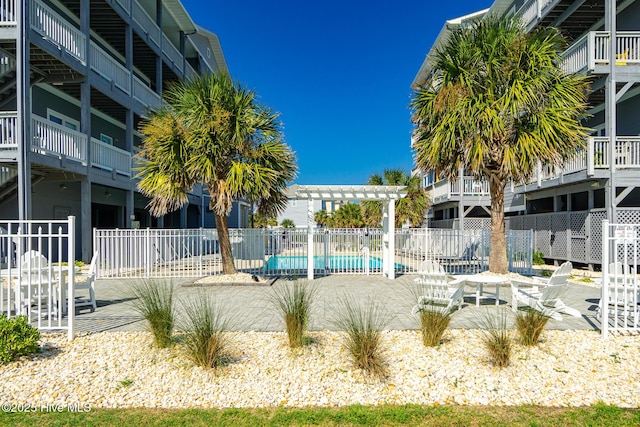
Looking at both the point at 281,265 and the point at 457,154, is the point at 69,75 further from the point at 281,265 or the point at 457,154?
the point at 457,154

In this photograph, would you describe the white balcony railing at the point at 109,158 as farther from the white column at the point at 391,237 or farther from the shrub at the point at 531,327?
the shrub at the point at 531,327

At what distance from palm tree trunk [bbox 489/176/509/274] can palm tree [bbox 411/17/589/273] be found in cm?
38

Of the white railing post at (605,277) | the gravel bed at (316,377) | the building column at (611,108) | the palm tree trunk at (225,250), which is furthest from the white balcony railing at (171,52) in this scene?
the white railing post at (605,277)

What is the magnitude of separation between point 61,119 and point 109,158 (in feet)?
7.87

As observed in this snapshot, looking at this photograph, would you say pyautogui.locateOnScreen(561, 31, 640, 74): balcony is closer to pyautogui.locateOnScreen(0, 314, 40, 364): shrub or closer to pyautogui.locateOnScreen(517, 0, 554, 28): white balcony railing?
pyautogui.locateOnScreen(517, 0, 554, 28): white balcony railing

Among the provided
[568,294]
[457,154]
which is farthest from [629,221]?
[457,154]

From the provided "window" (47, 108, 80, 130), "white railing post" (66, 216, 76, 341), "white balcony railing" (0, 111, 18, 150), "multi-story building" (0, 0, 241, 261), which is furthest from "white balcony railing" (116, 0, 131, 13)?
"white railing post" (66, 216, 76, 341)

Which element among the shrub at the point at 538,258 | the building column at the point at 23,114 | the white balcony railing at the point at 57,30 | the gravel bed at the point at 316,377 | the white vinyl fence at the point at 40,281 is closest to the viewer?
the gravel bed at the point at 316,377

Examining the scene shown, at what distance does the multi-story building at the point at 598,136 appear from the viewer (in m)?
A: 12.9

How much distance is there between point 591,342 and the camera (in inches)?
219

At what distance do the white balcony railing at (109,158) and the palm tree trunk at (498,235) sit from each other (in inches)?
534

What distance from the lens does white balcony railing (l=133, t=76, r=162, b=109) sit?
1734 cm

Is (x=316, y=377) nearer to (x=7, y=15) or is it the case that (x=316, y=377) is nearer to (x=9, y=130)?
(x=9, y=130)

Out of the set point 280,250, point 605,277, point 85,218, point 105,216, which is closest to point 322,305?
point 605,277
